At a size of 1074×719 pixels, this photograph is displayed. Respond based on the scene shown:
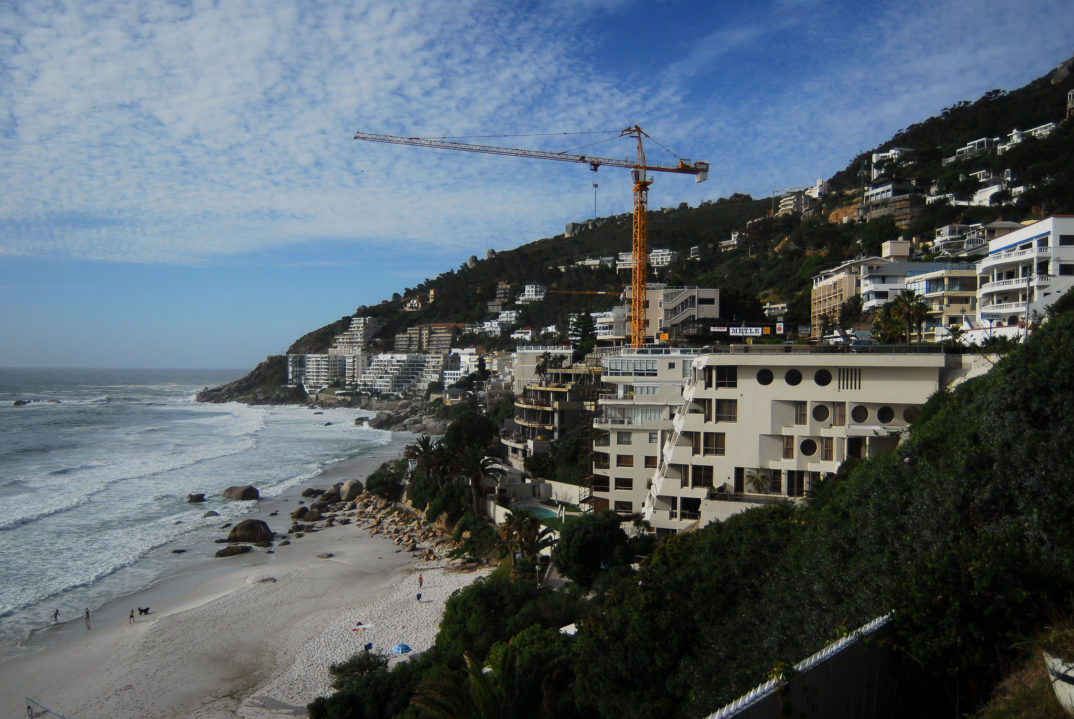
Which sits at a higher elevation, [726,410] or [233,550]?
[726,410]

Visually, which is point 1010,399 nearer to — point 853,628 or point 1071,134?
point 853,628

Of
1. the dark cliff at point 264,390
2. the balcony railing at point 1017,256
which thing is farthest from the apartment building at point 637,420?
the dark cliff at point 264,390

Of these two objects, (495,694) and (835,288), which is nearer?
(495,694)

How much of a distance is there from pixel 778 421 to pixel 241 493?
118ft

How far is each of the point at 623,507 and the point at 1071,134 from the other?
255 feet

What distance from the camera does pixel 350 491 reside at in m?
44.5

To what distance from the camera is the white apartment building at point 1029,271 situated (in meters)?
31.6

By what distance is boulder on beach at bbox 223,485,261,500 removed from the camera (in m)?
43.7

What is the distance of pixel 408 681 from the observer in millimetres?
15492

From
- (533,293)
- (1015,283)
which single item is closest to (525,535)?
(1015,283)

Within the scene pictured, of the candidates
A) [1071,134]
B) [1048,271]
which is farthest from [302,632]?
[1071,134]

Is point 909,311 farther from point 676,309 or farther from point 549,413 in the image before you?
point 676,309

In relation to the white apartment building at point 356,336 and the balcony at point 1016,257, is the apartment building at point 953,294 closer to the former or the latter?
the balcony at point 1016,257

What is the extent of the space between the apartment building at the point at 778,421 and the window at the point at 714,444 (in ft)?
0.11
